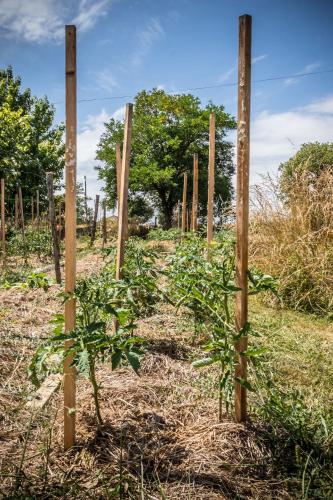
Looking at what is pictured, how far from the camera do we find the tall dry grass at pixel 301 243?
4816mm

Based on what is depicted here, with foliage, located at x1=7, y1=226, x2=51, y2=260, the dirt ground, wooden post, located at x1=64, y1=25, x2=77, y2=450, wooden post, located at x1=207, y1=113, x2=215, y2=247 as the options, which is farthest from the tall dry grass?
foliage, located at x1=7, y1=226, x2=51, y2=260

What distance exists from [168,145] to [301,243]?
19.0 metres

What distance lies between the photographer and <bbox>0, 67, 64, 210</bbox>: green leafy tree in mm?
15605

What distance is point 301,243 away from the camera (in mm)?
4992

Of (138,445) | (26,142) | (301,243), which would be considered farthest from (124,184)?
(26,142)

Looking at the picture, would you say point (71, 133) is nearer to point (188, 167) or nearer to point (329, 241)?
point (329, 241)

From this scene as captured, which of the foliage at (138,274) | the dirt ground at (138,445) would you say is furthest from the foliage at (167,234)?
the dirt ground at (138,445)

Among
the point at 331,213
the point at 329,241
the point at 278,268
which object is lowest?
the point at 278,268

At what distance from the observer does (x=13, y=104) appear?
23844 millimetres

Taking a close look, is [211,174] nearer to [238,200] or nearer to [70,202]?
[238,200]

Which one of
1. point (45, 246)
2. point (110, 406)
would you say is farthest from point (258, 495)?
point (45, 246)

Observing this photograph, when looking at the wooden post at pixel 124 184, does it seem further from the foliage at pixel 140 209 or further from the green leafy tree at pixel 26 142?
the foliage at pixel 140 209

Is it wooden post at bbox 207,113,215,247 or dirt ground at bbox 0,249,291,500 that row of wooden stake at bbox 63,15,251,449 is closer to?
dirt ground at bbox 0,249,291,500

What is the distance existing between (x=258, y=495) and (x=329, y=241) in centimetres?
423
